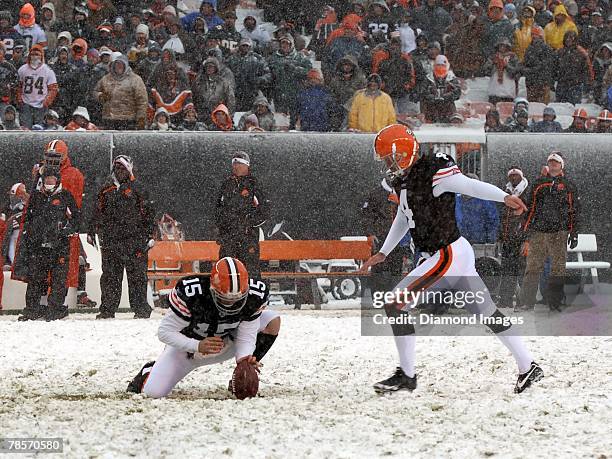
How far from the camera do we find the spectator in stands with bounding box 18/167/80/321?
539 inches

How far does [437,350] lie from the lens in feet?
34.6

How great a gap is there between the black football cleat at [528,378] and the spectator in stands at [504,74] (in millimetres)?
10844

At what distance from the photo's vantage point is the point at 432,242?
8.17m

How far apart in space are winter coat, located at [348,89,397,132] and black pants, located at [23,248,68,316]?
4.83 meters

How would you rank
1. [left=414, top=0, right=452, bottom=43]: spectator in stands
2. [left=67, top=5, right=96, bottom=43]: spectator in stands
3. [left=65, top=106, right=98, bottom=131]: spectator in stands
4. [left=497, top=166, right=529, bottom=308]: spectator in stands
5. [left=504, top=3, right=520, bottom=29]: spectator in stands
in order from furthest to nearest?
1. [left=504, top=3, right=520, bottom=29]: spectator in stands
2. [left=414, top=0, right=452, bottom=43]: spectator in stands
3. [left=67, top=5, right=96, bottom=43]: spectator in stands
4. [left=65, top=106, right=98, bottom=131]: spectator in stands
5. [left=497, top=166, right=529, bottom=308]: spectator in stands

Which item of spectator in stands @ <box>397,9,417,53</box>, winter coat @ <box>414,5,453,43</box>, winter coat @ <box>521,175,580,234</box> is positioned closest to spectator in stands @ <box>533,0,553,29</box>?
winter coat @ <box>414,5,453,43</box>

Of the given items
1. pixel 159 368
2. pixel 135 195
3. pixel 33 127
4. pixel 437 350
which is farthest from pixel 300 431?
pixel 33 127

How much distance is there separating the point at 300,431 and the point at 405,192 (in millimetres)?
2403

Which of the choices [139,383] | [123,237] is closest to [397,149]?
[139,383]

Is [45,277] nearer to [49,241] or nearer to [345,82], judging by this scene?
[49,241]

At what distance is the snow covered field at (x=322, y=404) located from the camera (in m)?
6.22

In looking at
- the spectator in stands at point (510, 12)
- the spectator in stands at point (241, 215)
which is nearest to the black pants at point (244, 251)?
the spectator in stands at point (241, 215)

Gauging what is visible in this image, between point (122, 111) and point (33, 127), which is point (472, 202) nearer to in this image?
point (122, 111)

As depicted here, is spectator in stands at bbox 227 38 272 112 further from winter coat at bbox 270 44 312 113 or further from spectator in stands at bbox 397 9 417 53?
spectator in stands at bbox 397 9 417 53
